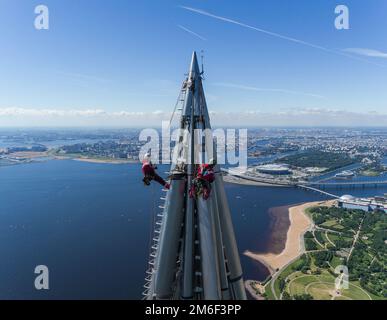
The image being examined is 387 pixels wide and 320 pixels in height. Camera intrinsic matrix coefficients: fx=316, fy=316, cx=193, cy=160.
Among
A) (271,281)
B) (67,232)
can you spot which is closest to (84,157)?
(67,232)

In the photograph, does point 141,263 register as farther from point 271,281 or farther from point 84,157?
point 84,157

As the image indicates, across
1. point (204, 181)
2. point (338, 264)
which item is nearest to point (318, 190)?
point (338, 264)

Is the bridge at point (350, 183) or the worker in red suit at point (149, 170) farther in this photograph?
the bridge at point (350, 183)

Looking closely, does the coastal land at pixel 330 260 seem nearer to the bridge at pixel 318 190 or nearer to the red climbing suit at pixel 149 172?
the bridge at pixel 318 190

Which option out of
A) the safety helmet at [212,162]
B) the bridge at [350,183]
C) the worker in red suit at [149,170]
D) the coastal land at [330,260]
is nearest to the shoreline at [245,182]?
the bridge at [350,183]

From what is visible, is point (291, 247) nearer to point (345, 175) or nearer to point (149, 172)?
point (149, 172)

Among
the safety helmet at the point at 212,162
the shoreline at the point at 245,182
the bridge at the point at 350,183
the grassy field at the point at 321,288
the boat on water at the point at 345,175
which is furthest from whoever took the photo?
the boat on water at the point at 345,175

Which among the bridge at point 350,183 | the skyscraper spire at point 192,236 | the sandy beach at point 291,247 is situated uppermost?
the skyscraper spire at point 192,236

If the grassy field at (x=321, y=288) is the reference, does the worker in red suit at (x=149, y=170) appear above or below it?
above
